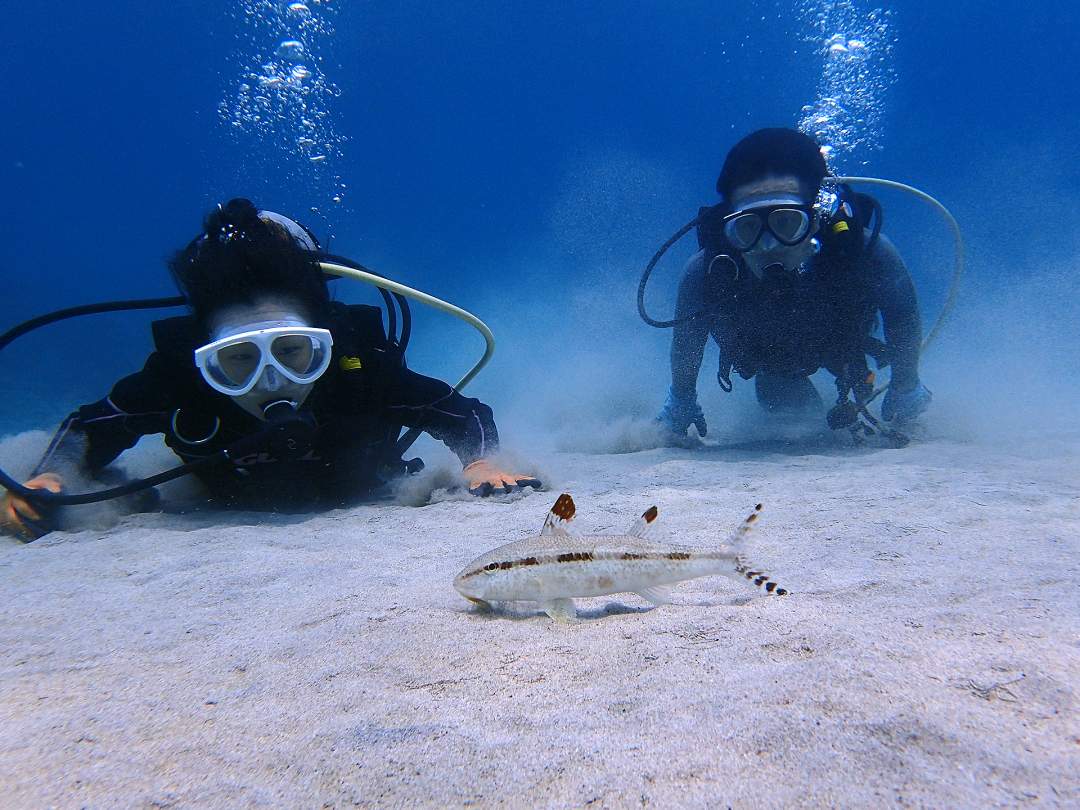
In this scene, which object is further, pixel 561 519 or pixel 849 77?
pixel 849 77

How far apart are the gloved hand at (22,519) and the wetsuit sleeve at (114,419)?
1.16ft

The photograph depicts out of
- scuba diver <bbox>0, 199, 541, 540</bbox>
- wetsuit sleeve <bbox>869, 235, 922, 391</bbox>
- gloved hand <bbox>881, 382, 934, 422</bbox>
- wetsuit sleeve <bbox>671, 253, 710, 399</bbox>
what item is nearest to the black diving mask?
wetsuit sleeve <bbox>671, 253, 710, 399</bbox>

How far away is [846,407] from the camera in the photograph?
254 inches

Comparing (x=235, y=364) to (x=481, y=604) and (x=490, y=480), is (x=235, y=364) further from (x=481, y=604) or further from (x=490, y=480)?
(x=481, y=604)

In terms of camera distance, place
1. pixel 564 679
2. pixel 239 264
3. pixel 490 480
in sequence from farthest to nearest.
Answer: pixel 490 480 → pixel 239 264 → pixel 564 679

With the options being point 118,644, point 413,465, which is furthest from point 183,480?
point 118,644

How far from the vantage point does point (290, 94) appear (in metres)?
27.1

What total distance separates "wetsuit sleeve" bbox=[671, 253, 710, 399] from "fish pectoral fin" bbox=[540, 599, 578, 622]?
5865 mm

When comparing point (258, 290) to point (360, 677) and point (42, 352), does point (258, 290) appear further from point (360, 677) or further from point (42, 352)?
point (42, 352)

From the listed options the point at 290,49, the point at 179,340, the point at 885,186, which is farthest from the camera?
the point at 290,49

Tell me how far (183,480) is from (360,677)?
4730 mm

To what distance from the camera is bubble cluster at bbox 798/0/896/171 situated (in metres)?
26.9

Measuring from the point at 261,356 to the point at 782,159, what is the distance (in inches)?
260

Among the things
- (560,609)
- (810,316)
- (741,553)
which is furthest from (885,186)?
(560,609)
